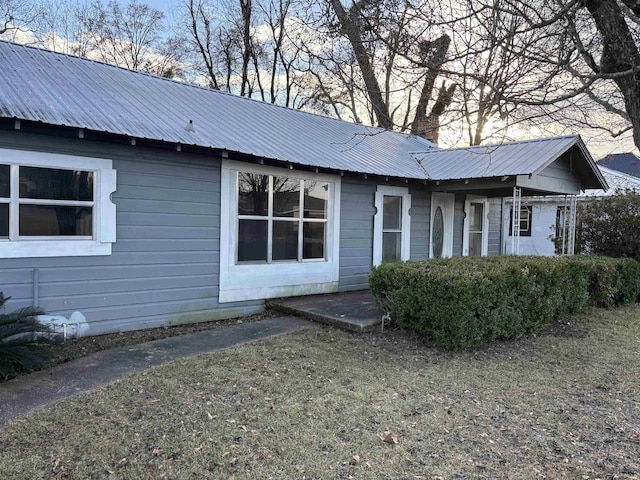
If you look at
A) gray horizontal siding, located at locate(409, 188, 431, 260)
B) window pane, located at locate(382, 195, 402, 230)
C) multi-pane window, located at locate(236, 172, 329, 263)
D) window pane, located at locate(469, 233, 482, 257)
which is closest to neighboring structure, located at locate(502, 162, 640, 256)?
window pane, located at locate(469, 233, 482, 257)

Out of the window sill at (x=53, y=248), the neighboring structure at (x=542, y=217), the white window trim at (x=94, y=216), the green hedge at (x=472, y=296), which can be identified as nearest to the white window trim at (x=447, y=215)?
the green hedge at (x=472, y=296)

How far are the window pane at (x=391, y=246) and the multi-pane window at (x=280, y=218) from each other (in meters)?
1.66

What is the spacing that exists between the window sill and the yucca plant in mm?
585

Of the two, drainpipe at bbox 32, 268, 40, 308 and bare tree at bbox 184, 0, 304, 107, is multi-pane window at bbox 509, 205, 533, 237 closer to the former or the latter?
bare tree at bbox 184, 0, 304, 107

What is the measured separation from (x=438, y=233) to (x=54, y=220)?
7.97 meters

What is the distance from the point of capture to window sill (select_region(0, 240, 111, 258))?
4.99m

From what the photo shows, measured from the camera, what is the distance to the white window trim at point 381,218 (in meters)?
9.00

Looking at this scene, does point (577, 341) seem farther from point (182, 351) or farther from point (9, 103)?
point (9, 103)

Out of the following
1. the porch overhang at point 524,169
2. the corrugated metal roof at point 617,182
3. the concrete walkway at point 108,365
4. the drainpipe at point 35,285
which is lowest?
the concrete walkway at point 108,365

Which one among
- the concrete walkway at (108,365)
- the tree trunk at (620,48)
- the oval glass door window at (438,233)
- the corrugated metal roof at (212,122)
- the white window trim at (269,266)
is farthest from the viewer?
the oval glass door window at (438,233)

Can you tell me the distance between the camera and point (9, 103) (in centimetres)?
481

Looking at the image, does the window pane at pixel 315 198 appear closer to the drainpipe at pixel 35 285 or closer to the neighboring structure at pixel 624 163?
the drainpipe at pixel 35 285

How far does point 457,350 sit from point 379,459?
8.80 ft

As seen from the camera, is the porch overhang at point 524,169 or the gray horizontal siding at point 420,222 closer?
the porch overhang at point 524,169
